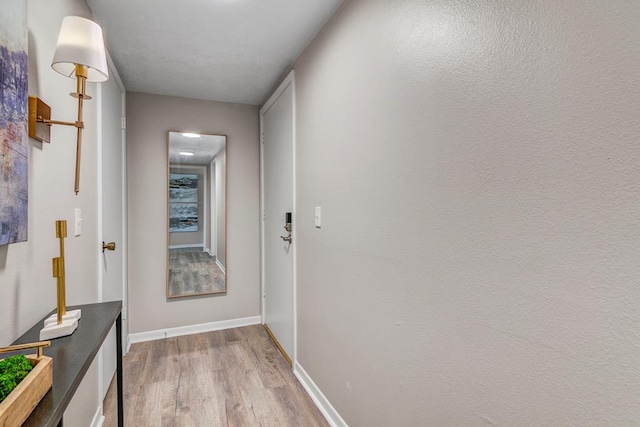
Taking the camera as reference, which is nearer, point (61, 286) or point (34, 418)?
Answer: point (34, 418)

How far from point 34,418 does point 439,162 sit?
1180 millimetres

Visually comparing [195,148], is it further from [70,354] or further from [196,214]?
[70,354]

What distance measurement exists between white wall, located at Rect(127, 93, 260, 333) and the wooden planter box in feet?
8.13

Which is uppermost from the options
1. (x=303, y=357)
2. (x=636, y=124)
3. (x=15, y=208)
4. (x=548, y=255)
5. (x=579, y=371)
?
(x=636, y=124)

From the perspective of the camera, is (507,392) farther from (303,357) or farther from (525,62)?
(303,357)

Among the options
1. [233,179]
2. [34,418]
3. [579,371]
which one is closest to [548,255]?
[579,371]

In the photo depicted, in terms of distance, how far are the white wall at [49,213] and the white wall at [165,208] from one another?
1267mm

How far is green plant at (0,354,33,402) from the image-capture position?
58cm

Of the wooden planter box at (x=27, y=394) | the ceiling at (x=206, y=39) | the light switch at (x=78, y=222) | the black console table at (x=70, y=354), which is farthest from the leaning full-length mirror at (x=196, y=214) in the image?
the wooden planter box at (x=27, y=394)

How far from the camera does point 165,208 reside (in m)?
3.03

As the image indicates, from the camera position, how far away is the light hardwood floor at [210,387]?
1.87 meters

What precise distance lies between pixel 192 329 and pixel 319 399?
1.70 metres

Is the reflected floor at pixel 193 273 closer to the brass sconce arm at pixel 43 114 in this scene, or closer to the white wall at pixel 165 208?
the white wall at pixel 165 208

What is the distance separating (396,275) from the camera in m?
1.24
